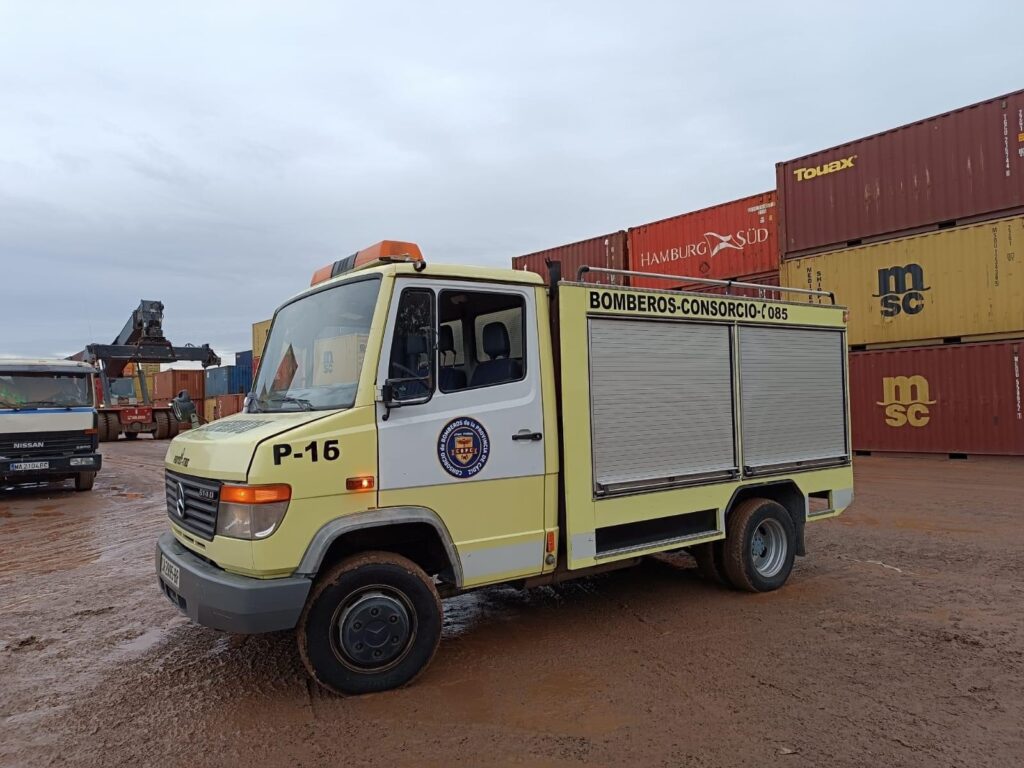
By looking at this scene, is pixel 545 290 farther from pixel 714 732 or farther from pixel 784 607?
pixel 784 607

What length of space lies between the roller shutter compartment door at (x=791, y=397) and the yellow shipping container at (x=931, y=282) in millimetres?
9152

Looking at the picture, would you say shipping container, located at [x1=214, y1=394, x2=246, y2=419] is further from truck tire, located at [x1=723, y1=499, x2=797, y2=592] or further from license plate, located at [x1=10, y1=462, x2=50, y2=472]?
truck tire, located at [x1=723, y1=499, x2=797, y2=592]

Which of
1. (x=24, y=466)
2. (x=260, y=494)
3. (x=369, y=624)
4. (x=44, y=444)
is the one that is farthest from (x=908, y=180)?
(x=24, y=466)

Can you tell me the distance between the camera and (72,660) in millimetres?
4508

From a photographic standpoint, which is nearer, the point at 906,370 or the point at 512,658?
the point at 512,658

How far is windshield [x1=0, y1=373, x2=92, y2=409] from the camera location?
449 inches

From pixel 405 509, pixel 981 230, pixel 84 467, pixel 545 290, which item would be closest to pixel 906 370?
pixel 981 230

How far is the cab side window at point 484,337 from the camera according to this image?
13.6 feet

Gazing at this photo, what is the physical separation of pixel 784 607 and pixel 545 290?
3.00 metres

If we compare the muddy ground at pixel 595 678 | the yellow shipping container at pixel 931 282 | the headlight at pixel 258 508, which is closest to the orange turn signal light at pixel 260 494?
the headlight at pixel 258 508

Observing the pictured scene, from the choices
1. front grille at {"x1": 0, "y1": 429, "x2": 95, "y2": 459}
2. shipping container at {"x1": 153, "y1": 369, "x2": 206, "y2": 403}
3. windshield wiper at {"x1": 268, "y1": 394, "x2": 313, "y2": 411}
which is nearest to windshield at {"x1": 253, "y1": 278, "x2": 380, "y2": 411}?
windshield wiper at {"x1": 268, "y1": 394, "x2": 313, "y2": 411}

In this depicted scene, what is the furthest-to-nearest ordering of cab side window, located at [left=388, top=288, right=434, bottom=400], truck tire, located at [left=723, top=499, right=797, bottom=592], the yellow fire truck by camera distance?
truck tire, located at [left=723, top=499, right=797, bottom=592] < cab side window, located at [left=388, top=288, right=434, bottom=400] < the yellow fire truck

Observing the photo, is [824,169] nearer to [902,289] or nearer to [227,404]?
[902,289]

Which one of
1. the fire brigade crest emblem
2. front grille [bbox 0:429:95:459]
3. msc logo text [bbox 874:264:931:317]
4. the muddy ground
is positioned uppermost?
msc logo text [bbox 874:264:931:317]
